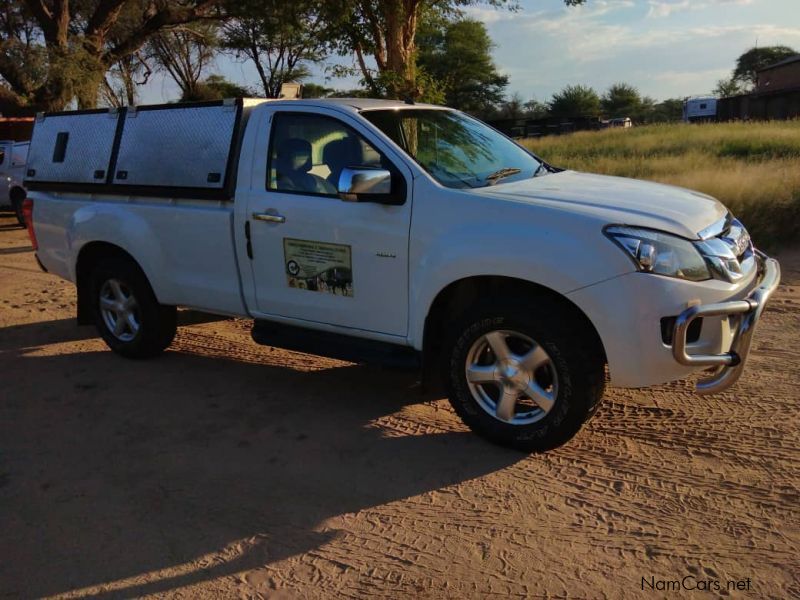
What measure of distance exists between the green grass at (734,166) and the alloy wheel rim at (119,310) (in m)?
7.21

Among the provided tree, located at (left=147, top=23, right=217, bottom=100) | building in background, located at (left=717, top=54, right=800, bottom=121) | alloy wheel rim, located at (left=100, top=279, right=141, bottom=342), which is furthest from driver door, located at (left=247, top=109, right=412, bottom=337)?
building in background, located at (left=717, top=54, right=800, bottom=121)

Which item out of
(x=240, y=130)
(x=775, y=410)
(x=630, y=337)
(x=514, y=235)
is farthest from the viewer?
(x=240, y=130)

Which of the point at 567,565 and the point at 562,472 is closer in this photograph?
the point at 567,565

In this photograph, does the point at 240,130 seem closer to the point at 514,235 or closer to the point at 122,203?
the point at 122,203

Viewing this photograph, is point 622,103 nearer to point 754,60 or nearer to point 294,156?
point 754,60

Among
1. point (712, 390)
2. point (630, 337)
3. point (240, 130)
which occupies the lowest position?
point (712, 390)

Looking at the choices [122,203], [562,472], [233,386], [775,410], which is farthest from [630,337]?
[122,203]

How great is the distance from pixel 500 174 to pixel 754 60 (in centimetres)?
7288

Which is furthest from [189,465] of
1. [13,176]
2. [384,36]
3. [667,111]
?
[667,111]

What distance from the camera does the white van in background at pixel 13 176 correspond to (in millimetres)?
14547

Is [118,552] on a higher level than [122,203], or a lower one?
lower

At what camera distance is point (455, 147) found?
466 cm

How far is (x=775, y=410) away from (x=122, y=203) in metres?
4.71

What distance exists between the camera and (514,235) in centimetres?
368
